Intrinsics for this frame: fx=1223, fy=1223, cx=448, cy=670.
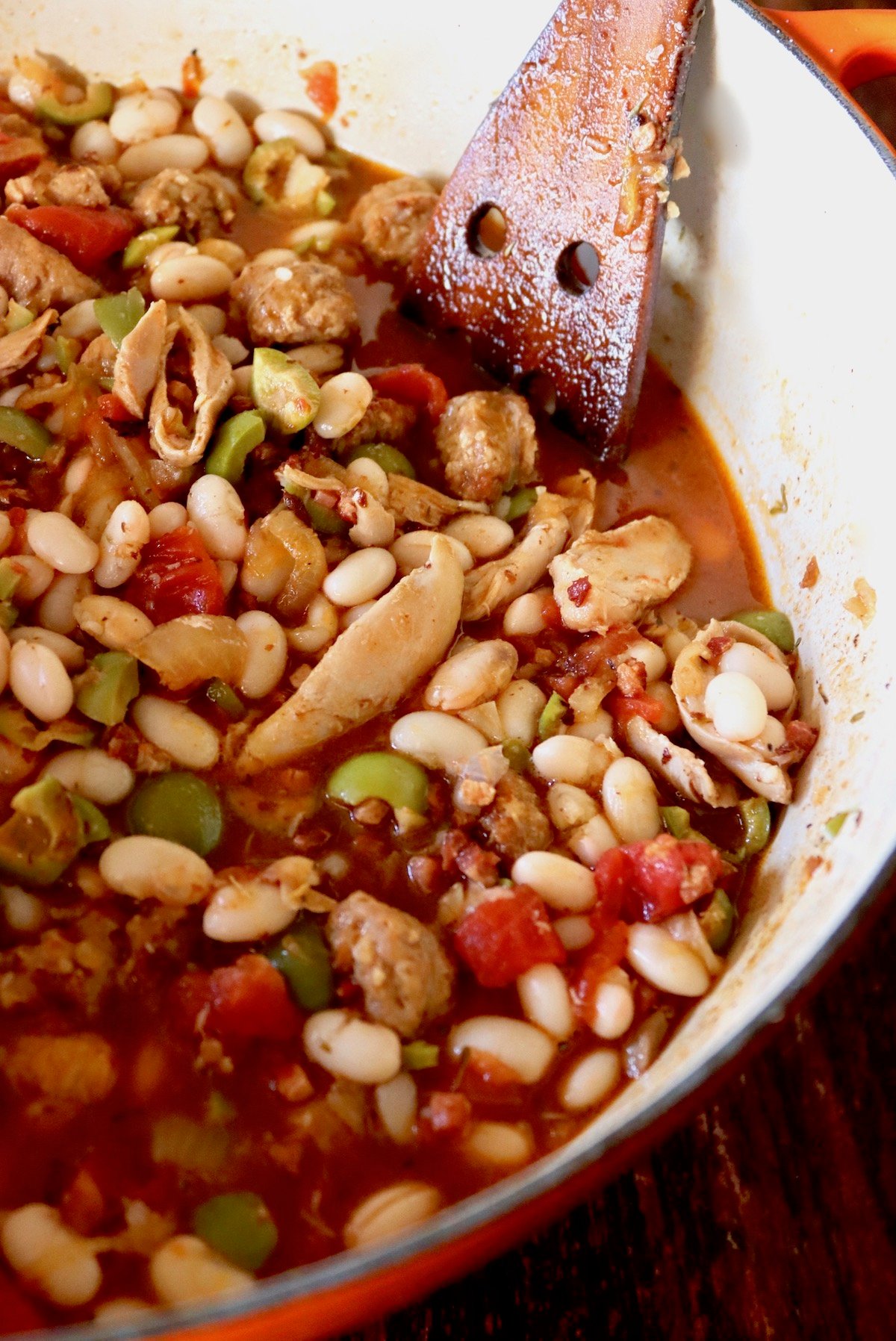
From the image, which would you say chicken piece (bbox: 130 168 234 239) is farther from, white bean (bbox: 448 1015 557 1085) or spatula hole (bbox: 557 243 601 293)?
white bean (bbox: 448 1015 557 1085)

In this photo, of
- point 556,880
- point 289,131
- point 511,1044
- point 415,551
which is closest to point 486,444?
point 415,551

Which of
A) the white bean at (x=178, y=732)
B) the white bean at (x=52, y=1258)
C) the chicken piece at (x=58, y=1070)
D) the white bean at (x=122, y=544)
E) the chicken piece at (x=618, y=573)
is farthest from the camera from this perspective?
the chicken piece at (x=618, y=573)

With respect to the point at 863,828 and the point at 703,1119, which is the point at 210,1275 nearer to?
the point at 703,1119

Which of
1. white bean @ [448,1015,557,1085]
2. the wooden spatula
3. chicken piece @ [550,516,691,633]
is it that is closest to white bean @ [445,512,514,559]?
chicken piece @ [550,516,691,633]

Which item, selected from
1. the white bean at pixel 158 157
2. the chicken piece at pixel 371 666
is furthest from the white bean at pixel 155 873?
the white bean at pixel 158 157

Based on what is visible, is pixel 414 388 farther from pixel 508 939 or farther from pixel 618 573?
pixel 508 939

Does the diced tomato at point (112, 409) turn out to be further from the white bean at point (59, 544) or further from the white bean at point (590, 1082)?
the white bean at point (590, 1082)
